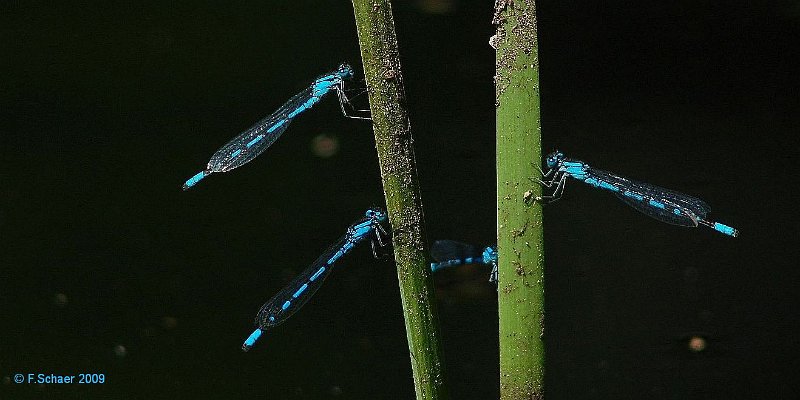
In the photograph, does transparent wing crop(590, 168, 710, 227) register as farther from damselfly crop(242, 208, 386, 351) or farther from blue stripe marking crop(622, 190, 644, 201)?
damselfly crop(242, 208, 386, 351)

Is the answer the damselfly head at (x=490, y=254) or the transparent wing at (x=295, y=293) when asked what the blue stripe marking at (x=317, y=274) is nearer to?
the transparent wing at (x=295, y=293)

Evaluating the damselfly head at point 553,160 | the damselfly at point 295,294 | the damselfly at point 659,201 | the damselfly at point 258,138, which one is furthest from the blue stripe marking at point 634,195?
the damselfly at point 258,138

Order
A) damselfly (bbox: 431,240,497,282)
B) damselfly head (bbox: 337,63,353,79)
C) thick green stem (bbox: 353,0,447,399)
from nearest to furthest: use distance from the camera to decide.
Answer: thick green stem (bbox: 353,0,447,399) → damselfly head (bbox: 337,63,353,79) → damselfly (bbox: 431,240,497,282)

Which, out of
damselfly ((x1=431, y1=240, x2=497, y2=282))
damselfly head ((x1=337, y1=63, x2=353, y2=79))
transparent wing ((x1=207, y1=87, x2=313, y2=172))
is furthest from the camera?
damselfly ((x1=431, y1=240, x2=497, y2=282))

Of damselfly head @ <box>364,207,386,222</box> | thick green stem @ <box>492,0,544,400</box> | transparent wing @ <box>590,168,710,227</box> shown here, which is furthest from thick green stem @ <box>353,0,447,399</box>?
transparent wing @ <box>590,168,710,227</box>

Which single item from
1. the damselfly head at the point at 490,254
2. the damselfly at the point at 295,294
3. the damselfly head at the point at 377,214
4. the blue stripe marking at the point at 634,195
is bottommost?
the damselfly head at the point at 490,254

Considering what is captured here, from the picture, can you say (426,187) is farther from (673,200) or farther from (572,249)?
(673,200)

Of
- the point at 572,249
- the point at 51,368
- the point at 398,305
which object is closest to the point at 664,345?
the point at 572,249
